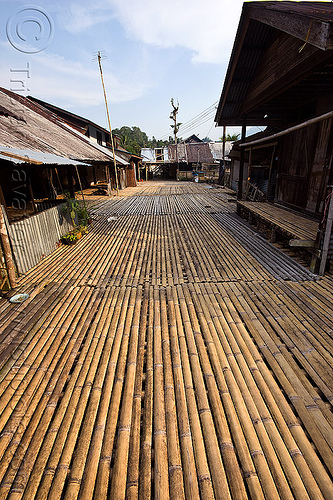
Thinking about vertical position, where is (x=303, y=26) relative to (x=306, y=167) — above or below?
above

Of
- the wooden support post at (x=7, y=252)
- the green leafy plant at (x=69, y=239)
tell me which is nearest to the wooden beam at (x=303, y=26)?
the wooden support post at (x=7, y=252)

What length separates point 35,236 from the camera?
5.70 meters

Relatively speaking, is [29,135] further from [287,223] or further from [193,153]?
[193,153]

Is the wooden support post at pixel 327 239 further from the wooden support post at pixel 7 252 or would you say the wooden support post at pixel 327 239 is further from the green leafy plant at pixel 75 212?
the green leafy plant at pixel 75 212

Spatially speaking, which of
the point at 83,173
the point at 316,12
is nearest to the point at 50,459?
the point at 316,12

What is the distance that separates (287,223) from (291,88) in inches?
171

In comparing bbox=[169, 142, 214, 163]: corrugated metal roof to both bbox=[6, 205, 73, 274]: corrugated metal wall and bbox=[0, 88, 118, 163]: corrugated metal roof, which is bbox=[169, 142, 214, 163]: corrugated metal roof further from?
bbox=[6, 205, 73, 274]: corrugated metal wall

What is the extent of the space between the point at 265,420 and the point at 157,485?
42.3 inches

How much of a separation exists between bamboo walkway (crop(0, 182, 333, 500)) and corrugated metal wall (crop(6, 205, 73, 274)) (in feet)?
2.00

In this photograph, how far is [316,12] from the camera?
3895mm

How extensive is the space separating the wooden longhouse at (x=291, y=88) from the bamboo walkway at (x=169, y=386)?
2.77 meters

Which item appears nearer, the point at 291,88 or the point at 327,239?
the point at 327,239

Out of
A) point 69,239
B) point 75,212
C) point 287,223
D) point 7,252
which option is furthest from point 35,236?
point 287,223

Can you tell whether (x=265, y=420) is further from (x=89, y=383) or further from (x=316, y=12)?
(x=316, y=12)
